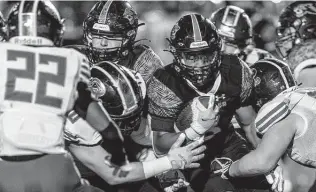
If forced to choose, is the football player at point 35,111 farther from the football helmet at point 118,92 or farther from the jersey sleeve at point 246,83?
the jersey sleeve at point 246,83

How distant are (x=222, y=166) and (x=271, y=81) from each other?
2.66ft

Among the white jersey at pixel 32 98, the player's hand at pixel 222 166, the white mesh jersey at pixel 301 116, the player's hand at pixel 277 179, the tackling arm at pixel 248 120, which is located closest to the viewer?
the white jersey at pixel 32 98

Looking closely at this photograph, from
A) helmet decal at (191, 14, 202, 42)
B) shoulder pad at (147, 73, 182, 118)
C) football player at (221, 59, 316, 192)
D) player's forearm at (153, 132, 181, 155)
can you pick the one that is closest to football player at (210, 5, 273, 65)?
helmet decal at (191, 14, 202, 42)

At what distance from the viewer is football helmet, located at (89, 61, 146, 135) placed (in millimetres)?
4434

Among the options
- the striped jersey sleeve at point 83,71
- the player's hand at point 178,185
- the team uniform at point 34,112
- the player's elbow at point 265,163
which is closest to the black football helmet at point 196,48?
the player's hand at point 178,185

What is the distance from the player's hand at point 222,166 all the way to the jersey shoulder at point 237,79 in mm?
472

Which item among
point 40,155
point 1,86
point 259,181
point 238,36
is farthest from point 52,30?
point 238,36

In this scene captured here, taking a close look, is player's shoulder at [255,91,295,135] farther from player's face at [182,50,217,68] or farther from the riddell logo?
the riddell logo

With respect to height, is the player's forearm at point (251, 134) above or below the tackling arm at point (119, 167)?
below

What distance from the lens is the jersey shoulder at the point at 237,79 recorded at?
15.6ft

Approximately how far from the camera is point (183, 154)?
3.97 meters

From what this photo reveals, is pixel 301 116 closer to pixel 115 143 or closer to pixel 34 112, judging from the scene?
pixel 115 143

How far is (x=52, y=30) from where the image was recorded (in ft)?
11.9

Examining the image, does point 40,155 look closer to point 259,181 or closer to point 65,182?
point 65,182
